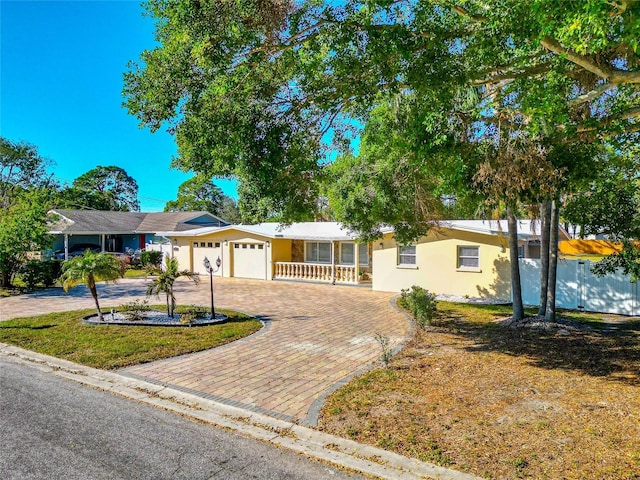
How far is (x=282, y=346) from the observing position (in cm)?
968

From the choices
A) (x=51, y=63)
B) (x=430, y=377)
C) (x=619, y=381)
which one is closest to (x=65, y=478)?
(x=430, y=377)

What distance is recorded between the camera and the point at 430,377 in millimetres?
7414

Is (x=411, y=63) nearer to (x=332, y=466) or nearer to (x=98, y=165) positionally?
(x=332, y=466)

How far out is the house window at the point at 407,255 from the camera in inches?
720

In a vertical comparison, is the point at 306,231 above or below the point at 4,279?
Answer: above

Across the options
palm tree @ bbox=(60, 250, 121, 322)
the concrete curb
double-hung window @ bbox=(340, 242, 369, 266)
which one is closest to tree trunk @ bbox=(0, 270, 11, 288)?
palm tree @ bbox=(60, 250, 121, 322)

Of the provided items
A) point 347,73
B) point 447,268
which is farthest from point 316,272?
point 347,73

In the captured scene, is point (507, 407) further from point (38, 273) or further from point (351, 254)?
point (38, 273)

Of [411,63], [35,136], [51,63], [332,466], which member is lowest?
[332,466]

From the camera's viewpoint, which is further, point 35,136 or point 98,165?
point 98,165

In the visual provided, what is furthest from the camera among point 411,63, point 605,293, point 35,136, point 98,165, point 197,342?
point 98,165

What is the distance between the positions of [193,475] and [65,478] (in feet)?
4.15

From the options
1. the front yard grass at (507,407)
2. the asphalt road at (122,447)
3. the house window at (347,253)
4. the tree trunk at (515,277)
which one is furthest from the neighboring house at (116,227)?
the front yard grass at (507,407)

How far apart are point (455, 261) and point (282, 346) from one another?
990cm
